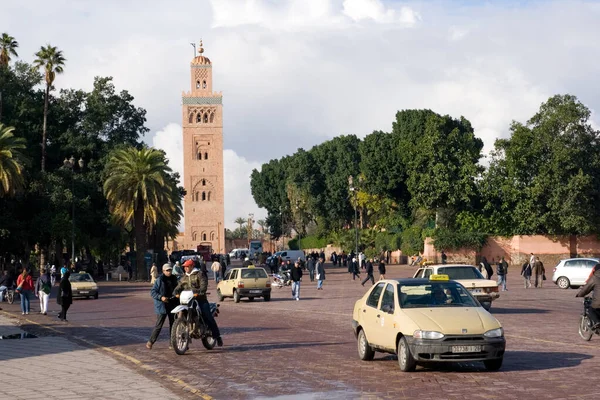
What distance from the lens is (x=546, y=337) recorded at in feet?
63.4

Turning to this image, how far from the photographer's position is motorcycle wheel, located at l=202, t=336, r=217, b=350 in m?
17.7

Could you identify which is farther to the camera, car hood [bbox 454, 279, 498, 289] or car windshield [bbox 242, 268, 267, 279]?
car windshield [bbox 242, 268, 267, 279]

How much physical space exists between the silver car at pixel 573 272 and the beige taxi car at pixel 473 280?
719 inches

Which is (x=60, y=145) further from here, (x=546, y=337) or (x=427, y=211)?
(x=546, y=337)

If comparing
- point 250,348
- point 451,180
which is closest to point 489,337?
point 250,348

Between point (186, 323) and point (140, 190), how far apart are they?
46.1 m

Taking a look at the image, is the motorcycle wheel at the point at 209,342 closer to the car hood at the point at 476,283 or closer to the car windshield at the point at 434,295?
the car windshield at the point at 434,295

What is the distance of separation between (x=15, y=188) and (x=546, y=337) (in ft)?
152

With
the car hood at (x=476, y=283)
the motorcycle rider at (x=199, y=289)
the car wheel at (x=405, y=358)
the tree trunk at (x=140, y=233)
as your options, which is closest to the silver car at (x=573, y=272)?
the car hood at (x=476, y=283)

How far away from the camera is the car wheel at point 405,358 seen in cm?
1360

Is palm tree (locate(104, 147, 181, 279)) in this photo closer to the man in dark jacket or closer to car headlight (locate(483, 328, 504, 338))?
the man in dark jacket

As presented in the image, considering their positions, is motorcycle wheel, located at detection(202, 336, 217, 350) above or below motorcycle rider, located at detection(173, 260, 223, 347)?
below

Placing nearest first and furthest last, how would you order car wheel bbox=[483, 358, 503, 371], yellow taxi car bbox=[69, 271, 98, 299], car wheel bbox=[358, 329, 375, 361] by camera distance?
car wheel bbox=[483, 358, 503, 371]
car wheel bbox=[358, 329, 375, 361]
yellow taxi car bbox=[69, 271, 98, 299]

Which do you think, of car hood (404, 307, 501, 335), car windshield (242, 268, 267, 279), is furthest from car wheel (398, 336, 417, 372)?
car windshield (242, 268, 267, 279)
